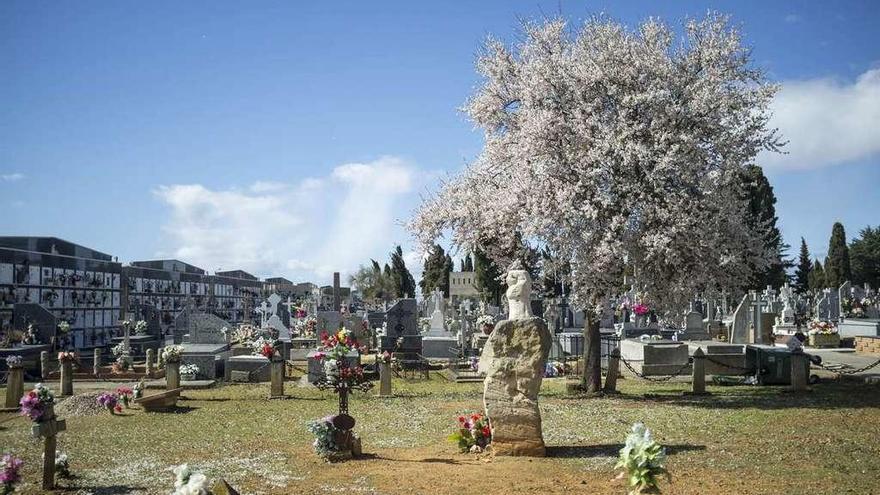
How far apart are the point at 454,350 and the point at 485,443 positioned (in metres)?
16.4

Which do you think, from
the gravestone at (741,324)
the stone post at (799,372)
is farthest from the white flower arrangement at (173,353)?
the gravestone at (741,324)

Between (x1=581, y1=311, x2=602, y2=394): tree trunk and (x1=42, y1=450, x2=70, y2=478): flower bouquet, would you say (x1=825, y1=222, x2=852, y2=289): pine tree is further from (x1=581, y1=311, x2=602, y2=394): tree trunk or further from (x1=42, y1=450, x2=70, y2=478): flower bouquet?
(x1=42, y1=450, x2=70, y2=478): flower bouquet

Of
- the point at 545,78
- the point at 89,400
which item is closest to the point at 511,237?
the point at 545,78

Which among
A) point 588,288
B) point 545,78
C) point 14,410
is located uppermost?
point 545,78

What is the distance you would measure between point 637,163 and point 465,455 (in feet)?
32.7

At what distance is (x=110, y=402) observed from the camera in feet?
54.7

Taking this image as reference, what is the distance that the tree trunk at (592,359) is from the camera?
62.6 feet

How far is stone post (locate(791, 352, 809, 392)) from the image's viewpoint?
18.9m

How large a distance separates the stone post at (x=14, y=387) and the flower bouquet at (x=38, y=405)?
9.06 m

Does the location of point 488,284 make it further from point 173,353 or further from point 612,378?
point 612,378

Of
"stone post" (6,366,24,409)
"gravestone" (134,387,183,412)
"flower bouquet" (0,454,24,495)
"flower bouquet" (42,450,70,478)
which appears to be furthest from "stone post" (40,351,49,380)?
"flower bouquet" (0,454,24,495)

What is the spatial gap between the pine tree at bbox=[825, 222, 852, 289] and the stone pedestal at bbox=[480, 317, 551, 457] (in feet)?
225

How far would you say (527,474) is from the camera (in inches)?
408

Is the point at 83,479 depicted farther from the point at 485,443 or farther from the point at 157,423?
the point at 485,443
